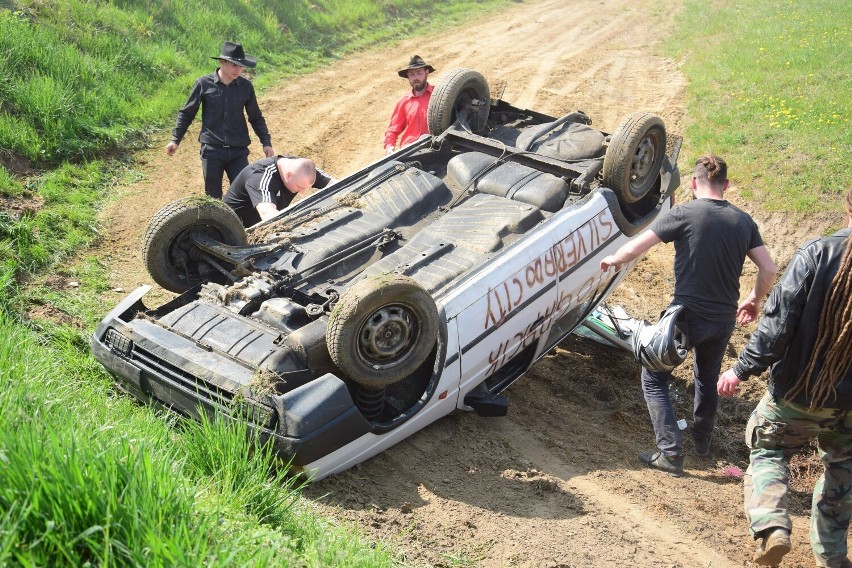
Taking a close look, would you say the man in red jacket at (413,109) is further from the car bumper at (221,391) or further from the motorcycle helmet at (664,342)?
the car bumper at (221,391)

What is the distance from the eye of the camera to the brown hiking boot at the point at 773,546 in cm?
444

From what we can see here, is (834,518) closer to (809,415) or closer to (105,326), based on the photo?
(809,415)

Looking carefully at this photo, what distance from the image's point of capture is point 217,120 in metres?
8.26

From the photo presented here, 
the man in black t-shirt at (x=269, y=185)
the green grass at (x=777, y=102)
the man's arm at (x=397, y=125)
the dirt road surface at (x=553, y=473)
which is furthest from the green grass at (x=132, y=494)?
the green grass at (x=777, y=102)

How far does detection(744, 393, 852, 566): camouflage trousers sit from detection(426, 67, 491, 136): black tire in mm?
3871

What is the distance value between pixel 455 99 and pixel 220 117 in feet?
7.50

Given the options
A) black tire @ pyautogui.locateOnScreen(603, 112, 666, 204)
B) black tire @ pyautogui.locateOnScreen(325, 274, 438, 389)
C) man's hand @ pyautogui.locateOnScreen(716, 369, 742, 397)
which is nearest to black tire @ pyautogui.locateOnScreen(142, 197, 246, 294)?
black tire @ pyautogui.locateOnScreen(325, 274, 438, 389)

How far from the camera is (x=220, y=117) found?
8250mm

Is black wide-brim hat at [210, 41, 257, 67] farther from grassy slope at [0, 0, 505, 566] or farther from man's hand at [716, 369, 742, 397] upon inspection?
man's hand at [716, 369, 742, 397]

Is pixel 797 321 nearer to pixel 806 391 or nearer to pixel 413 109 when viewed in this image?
pixel 806 391

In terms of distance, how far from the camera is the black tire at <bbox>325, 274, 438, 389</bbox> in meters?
4.86

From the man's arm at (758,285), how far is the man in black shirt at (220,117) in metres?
4.53

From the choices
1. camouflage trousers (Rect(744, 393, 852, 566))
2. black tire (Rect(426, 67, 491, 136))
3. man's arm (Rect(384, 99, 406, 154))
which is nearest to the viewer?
camouflage trousers (Rect(744, 393, 852, 566))

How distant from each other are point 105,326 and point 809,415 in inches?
161
